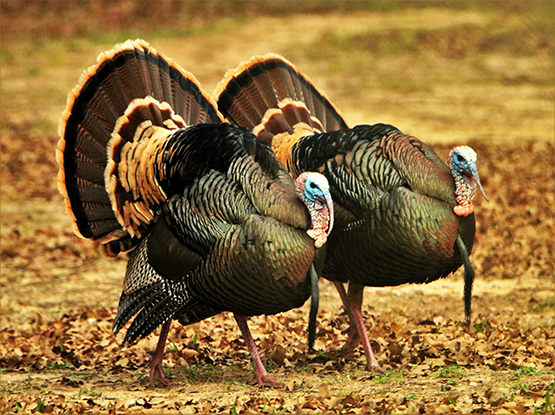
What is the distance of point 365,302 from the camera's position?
7742 millimetres

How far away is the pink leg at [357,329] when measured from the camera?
5609 mm

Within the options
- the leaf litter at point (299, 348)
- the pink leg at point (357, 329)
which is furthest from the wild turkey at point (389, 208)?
the leaf litter at point (299, 348)

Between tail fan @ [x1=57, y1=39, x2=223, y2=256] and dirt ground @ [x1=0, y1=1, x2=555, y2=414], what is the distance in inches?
42.8

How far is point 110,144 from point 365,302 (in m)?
3.09

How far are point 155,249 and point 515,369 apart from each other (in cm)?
240

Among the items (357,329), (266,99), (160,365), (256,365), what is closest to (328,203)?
(256,365)

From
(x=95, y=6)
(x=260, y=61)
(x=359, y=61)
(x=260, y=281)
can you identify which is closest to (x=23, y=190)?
(x=260, y=61)

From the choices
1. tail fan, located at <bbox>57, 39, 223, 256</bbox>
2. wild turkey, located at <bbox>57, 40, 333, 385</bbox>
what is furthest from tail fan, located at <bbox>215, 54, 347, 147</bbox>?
tail fan, located at <bbox>57, 39, 223, 256</bbox>

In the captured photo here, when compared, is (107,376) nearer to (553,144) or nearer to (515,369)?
(515,369)

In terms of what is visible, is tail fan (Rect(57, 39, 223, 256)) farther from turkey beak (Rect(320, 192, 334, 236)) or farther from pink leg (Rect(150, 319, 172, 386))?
turkey beak (Rect(320, 192, 334, 236))

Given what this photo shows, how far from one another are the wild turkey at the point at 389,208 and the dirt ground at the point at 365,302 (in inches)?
22.1

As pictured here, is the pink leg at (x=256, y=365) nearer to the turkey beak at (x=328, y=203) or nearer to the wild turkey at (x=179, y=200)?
the wild turkey at (x=179, y=200)

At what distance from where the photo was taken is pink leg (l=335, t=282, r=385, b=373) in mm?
5609

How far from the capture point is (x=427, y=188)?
17.3 ft
